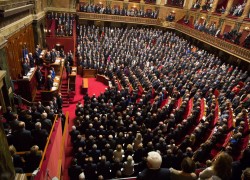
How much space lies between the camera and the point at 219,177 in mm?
1950

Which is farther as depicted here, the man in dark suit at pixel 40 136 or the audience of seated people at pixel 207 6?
the audience of seated people at pixel 207 6

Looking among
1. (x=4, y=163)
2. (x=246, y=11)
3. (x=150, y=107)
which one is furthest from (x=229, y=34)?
(x=4, y=163)

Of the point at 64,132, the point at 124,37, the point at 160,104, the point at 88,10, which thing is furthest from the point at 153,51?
the point at 64,132

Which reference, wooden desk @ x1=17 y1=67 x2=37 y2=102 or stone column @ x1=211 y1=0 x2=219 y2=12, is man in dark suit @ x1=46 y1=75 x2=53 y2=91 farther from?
stone column @ x1=211 y1=0 x2=219 y2=12

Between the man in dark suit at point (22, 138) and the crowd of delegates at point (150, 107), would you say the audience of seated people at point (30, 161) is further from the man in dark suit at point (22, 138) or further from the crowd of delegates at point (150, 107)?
the crowd of delegates at point (150, 107)

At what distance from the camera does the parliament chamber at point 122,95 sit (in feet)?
12.3

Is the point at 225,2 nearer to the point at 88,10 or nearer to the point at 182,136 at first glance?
the point at 88,10

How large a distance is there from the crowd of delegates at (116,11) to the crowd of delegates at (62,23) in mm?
3034

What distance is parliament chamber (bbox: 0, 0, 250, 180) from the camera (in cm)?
374

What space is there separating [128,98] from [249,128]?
4.40 metres

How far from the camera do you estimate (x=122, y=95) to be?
8.49 metres

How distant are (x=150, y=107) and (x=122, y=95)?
1486 mm

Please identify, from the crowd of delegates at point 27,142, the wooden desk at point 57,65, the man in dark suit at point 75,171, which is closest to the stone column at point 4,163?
the crowd of delegates at point 27,142

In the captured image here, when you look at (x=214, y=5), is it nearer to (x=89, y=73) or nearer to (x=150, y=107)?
(x=89, y=73)
